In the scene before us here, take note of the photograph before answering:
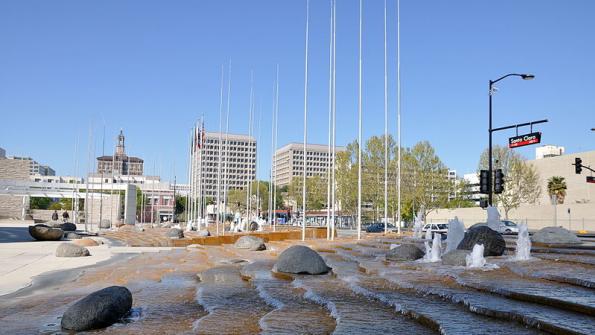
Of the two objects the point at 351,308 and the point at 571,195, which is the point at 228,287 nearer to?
the point at 351,308

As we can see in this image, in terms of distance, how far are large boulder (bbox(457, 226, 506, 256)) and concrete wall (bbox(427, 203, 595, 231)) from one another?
46296 mm

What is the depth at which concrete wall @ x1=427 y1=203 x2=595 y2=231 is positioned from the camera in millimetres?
62231

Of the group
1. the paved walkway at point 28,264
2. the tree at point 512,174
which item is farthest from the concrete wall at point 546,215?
the paved walkway at point 28,264

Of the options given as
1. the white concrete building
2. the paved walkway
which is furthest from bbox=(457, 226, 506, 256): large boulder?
the white concrete building

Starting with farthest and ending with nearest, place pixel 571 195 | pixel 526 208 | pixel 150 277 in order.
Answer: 1. pixel 571 195
2. pixel 526 208
3. pixel 150 277

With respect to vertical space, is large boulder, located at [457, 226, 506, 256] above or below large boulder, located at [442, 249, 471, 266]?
above

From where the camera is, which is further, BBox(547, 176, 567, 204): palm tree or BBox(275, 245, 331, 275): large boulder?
BBox(547, 176, 567, 204): palm tree

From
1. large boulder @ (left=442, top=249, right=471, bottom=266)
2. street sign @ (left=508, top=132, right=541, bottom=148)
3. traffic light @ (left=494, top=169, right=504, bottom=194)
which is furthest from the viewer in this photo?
street sign @ (left=508, top=132, right=541, bottom=148)

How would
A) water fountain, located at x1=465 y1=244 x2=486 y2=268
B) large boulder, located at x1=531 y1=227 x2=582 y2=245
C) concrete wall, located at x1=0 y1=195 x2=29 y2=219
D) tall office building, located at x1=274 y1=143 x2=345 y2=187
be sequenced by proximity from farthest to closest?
tall office building, located at x1=274 y1=143 x2=345 y2=187 → concrete wall, located at x1=0 y1=195 x2=29 y2=219 → large boulder, located at x1=531 y1=227 x2=582 y2=245 → water fountain, located at x1=465 y1=244 x2=486 y2=268

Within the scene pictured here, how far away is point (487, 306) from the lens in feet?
23.7

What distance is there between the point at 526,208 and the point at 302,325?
239 feet

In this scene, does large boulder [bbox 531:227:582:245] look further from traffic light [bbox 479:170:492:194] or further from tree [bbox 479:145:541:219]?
tree [bbox 479:145:541:219]

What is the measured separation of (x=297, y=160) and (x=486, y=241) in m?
67.8

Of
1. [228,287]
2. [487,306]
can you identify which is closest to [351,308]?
[487,306]
